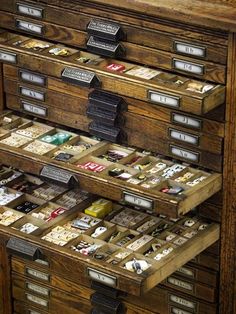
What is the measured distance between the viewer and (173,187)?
3951mm

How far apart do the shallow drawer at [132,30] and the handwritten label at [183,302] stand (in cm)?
87

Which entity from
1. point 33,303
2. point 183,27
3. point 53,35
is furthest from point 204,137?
point 33,303

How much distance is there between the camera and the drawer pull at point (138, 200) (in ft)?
12.6

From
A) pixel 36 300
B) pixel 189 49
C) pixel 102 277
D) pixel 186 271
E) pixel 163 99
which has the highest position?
pixel 189 49

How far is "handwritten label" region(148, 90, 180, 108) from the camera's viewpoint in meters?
3.87

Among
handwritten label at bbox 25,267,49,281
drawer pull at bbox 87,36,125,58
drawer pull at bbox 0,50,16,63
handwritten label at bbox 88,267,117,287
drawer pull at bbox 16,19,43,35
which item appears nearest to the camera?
handwritten label at bbox 88,267,117,287

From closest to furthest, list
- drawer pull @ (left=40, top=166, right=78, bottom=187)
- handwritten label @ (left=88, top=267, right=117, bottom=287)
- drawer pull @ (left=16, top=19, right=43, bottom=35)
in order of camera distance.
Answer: handwritten label @ (left=88, top=267, right=117, bottom=287), drawer pull @ (left=40, top=166, right=78, bottom=187), drawer pull @ (left=16, top=19, right=43, bottom=35)

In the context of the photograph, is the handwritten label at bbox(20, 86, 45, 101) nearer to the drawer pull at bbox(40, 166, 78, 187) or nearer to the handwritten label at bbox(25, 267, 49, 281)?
the drawer pull at bbox(40, 166, 78, 187)

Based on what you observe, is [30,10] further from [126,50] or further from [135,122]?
[135,122]

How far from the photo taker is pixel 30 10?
169 inches

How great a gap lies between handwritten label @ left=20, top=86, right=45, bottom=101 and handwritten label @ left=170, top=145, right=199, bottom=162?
0.55m

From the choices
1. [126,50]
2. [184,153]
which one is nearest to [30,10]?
[126,50]

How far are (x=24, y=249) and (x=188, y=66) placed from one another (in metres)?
0.78

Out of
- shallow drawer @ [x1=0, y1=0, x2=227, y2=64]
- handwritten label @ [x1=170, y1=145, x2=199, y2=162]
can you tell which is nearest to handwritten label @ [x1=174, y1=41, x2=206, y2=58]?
shallow drawer @ [x1=0, y1=0, x2=227, y2=64]
